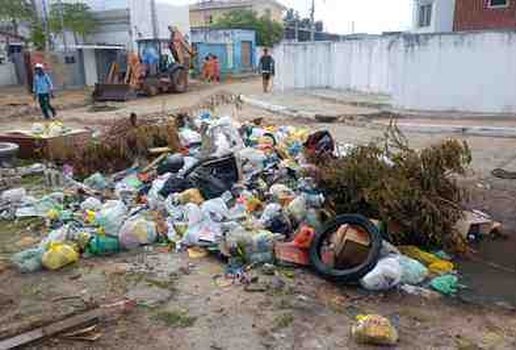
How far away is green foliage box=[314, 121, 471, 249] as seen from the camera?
16.9ft

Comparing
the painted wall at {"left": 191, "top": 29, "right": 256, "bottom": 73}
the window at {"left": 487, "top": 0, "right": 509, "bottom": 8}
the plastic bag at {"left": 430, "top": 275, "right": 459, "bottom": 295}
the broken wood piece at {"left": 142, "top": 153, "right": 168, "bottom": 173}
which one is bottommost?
the plastic bag at {"left": 430, "top": 275, "right": 459, "bottom": 295}

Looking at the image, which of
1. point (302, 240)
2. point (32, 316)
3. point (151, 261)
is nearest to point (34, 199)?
point (151, 261)

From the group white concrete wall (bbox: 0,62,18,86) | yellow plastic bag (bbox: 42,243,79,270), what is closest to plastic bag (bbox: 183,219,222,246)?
yellow plastic bag (bbox: 42,243,79,270)

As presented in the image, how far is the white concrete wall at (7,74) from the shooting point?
2598 cm

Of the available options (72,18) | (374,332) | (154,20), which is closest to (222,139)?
(374,332)

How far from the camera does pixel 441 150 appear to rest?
5551 mm

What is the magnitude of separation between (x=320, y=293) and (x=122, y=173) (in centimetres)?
453

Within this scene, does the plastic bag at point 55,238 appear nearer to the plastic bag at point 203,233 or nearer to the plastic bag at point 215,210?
the plastic bag at point 203,233

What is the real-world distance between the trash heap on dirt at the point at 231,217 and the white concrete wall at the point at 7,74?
20951mm

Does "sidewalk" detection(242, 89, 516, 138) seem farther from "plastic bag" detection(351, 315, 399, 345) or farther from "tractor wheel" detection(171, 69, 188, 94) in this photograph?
"plastic bag" detection(351, 315, 399, 345)


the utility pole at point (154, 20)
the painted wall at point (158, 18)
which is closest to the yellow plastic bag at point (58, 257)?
the painted wall at point (158, 18)

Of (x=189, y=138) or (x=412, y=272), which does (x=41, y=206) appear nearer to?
(x=189, y=138)

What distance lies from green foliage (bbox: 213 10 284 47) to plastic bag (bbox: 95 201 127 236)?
137 ft

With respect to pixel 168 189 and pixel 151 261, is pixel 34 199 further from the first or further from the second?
pixel 151 261
